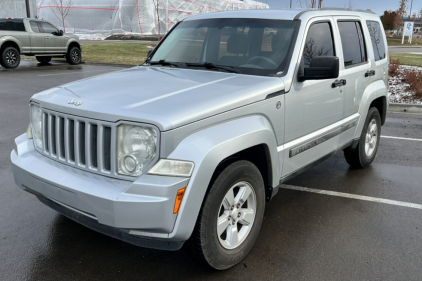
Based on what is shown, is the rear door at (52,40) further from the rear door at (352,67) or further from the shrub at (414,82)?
the rear door at (352,67)

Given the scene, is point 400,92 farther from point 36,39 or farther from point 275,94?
point 36,39

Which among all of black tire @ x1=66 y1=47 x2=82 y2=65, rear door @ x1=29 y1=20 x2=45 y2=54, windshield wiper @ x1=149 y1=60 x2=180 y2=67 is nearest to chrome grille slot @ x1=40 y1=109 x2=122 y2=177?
windshield wiper @ x1=149 y1=60 x2=180 y2=67

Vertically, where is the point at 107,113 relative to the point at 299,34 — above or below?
below

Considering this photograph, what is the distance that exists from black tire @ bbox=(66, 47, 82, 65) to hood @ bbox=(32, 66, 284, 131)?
53.7 ft

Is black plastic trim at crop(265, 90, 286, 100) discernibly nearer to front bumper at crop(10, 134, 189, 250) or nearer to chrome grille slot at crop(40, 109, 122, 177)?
front bumper at crop(10, 134, 189, 250)

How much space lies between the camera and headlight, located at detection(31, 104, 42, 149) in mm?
3371

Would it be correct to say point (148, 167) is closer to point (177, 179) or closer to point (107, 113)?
point (177, 179)

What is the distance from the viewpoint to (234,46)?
4094mm

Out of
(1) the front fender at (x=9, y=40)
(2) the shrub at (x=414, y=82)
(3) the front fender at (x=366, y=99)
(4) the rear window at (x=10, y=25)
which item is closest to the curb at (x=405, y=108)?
(2) the shrub at (x=414, y=82)

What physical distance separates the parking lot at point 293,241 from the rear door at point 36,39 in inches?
537

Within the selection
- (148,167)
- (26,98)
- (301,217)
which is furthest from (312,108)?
(26,98)

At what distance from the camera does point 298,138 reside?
12.5 ft

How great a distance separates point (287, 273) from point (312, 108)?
1567mm

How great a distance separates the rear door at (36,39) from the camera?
687 inches
